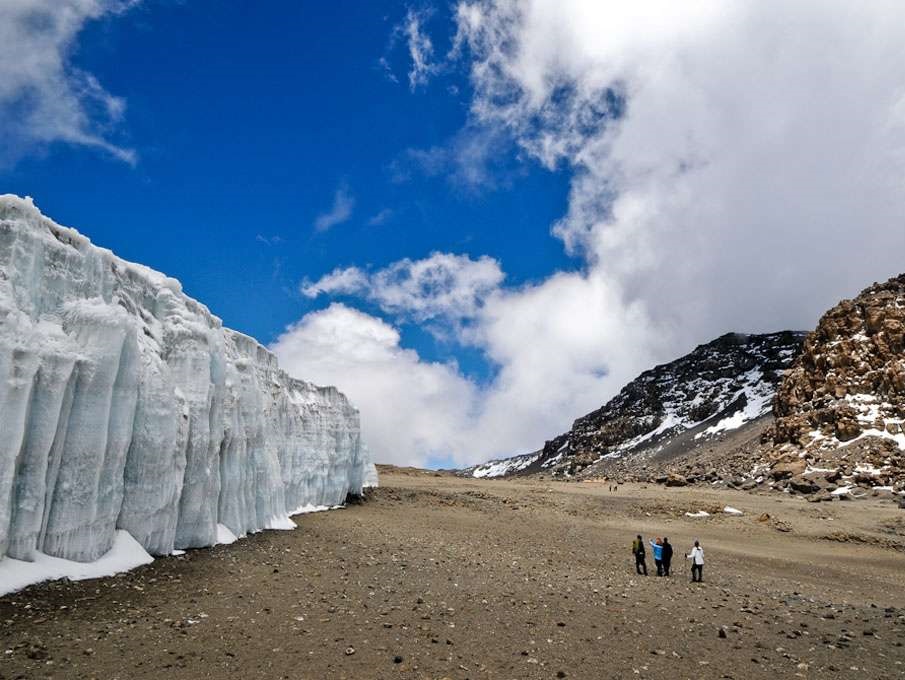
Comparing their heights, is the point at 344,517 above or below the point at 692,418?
below

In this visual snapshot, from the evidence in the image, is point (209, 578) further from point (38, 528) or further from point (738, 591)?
point (738, 591)

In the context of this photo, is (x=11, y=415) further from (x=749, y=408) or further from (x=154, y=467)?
(x=749, y=408)

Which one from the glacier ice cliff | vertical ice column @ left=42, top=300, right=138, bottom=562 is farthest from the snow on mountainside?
vertical ice column @ left=42, top=300, right=138, bottom=562

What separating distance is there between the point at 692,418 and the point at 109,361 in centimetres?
15463

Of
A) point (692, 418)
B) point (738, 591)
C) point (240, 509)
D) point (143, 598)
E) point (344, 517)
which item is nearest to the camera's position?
point (143, 598)

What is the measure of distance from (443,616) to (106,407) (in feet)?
27.8

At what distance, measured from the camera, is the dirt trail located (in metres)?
8.75

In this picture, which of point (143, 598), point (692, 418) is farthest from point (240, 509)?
point (692, 418)

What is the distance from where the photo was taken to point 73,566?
37.0ft

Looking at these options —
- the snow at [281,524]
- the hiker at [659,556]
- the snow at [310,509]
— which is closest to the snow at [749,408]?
the snow at [310,509]

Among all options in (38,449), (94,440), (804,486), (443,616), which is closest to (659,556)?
(443,616)

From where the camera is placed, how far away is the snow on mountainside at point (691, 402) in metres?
137

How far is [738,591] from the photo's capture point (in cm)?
1655

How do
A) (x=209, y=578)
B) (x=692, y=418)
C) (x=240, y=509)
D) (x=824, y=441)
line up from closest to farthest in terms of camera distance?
(x=209, y=578), (x=240, y=509), (x=824, y=441), (x=692, y=418)
